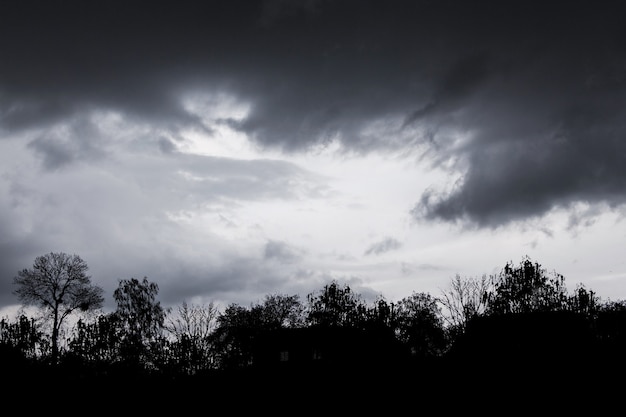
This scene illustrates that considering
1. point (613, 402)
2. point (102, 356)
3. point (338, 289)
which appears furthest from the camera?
point (338, 289)

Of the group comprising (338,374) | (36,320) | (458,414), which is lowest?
(458,414)

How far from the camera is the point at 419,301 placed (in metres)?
90.9

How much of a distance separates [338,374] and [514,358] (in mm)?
6503

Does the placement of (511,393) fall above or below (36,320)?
below

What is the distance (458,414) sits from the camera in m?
17.6

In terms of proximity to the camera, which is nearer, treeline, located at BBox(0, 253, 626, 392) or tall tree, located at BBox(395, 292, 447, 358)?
treeline, located at BBox(0, 253, 626, 392)

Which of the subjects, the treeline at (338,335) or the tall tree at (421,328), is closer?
the treeline at (338,335)

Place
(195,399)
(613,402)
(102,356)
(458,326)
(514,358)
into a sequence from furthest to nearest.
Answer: (458,326) → (102,356) → (195,399) → (514,358) → (613,402)

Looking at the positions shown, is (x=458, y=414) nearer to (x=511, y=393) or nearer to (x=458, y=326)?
(x=511, y=393)

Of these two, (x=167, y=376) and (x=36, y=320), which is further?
(x=36, y=320)

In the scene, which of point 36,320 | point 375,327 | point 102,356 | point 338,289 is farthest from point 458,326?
point 36,320

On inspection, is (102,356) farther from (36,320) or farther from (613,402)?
(613,402)

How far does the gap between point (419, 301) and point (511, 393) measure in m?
74.9

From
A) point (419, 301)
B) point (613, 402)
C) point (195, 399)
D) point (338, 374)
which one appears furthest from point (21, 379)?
point (419, 301)
